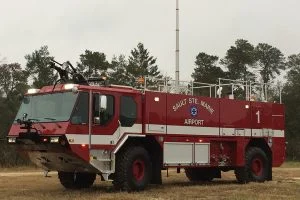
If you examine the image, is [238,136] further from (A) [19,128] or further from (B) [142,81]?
(A) [19,128]

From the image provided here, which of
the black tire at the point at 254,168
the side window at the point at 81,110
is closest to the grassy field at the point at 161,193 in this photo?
the black tire at the point at 254,168

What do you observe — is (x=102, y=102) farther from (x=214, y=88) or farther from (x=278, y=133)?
(x=278, y=133)

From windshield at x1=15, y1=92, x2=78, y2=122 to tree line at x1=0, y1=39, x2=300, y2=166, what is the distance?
30.0m

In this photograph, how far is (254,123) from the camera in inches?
787

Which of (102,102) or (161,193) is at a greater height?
(102,102)

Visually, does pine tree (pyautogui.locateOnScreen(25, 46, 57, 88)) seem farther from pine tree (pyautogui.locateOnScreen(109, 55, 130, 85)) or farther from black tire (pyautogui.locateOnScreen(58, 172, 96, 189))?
black tire (pyautogui.locateOnScreen(58, 172, 96, 189))

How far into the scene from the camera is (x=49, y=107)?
15.3 metres

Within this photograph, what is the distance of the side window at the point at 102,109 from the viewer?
14984mm

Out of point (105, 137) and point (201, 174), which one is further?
point (201, 174)

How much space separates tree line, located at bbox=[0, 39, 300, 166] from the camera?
62719 millimetres

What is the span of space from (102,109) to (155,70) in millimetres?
71148

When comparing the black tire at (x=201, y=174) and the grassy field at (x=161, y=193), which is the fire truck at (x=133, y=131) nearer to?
the grassy field at (x=161, y=193)

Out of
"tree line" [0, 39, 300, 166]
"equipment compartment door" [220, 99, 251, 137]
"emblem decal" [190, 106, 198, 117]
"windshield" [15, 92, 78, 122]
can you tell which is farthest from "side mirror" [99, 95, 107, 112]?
"tree line" [0, 39, 300, 166]

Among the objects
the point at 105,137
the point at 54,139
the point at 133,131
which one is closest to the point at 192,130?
the point at 133,131
